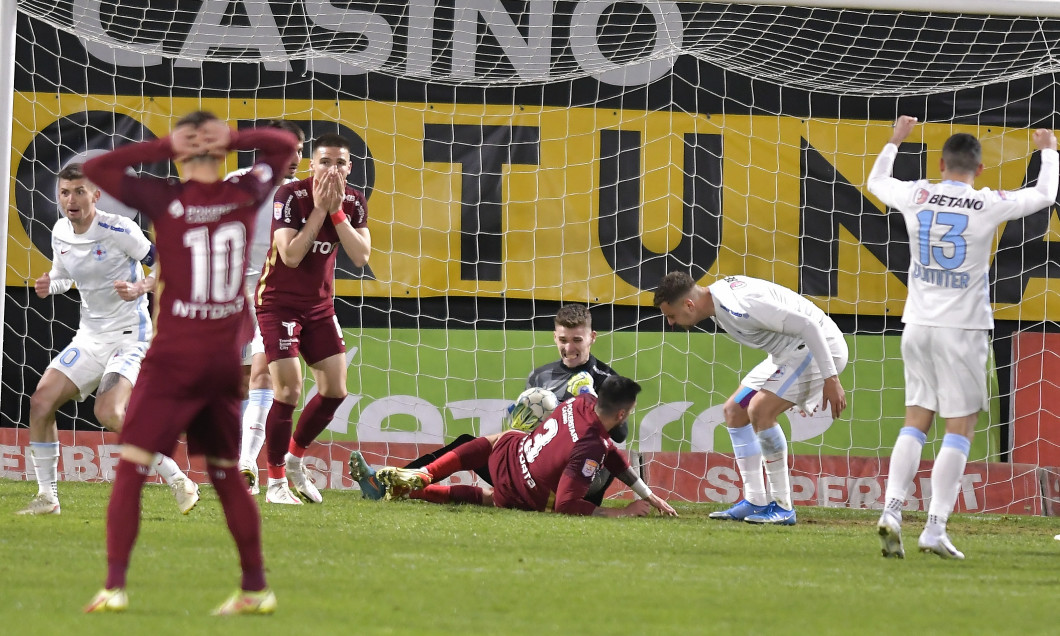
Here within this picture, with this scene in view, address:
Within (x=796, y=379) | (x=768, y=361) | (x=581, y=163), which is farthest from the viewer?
(x=581, y=163)

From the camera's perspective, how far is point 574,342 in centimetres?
773

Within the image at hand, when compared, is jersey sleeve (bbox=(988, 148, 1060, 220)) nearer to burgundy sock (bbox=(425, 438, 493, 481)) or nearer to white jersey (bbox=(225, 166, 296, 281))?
burgundy sock (bbox=(425, 438, 493, 481))

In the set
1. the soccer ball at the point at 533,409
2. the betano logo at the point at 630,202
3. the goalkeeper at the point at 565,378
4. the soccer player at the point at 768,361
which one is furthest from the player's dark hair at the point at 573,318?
the betano logo at the point at 630,202

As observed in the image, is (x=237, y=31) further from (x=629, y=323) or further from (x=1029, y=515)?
(x=1029, y=515)

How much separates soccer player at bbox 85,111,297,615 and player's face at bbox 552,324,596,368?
405cm

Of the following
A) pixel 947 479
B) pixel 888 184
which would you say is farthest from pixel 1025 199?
pixel 947 479

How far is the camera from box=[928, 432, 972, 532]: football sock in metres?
5.36

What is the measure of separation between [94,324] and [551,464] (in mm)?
2580

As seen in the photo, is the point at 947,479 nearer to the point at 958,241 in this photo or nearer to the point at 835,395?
the point at 835,395

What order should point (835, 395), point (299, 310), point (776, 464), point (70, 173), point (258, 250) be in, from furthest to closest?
point (258, 250) < point (776, 464) < point (299, 310) < point (70, 173) < point (835, 395)

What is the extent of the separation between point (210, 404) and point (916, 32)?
25.1 ft

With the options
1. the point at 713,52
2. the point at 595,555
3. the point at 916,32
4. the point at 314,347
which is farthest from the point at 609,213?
the point at 595,555

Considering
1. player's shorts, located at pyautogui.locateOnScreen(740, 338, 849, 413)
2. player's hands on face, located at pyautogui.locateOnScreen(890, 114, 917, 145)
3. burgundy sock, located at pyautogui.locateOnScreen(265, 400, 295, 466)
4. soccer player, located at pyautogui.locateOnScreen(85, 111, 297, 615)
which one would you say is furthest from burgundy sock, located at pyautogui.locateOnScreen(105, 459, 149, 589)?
player's shorts, located at pyautogui.locateOnScreen(740, 338, 849, 413)

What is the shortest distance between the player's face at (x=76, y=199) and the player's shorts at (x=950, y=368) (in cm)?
414
